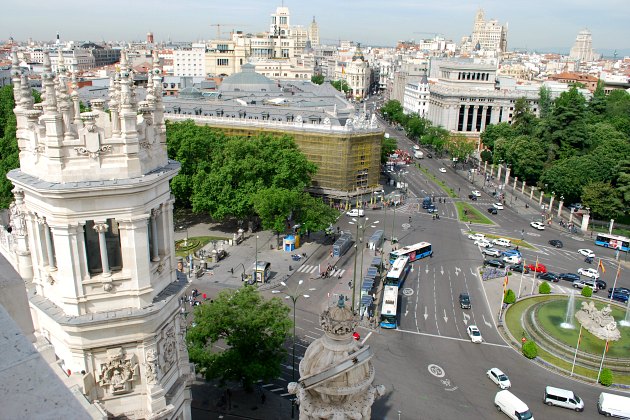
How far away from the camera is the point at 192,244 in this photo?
65.1m

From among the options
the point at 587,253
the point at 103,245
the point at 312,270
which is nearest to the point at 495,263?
the point at 587,253

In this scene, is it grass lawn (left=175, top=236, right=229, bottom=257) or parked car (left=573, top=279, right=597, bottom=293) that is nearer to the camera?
parked car (left=573, top=279, right=597, bottom=293)

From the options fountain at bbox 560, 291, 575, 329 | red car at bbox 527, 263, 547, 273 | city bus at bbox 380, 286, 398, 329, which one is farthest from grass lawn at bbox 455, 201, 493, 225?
city bus at bbox 380, 286, 398, 329

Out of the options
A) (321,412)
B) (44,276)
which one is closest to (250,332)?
(44,276)

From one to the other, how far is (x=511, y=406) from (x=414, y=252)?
2949 cm

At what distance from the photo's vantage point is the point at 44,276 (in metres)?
16.9

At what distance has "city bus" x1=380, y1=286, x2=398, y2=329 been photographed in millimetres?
47688

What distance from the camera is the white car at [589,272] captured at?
198 feet

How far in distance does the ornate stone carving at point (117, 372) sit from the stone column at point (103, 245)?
2.49 metres

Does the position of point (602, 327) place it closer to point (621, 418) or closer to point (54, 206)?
point (621, 418)

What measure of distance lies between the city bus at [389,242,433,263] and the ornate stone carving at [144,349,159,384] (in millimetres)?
47520

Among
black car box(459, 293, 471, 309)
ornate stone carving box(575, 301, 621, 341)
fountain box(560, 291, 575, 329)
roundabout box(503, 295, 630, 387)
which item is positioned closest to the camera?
ornate stone carving box(575, 301, 621, 341)

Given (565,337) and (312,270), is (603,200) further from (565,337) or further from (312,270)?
(312,270)

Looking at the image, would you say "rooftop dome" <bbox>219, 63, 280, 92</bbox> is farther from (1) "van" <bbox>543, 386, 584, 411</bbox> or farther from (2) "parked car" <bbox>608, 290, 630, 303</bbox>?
(1) "van" <bbox>543, 386, 584, 411</bbox>
